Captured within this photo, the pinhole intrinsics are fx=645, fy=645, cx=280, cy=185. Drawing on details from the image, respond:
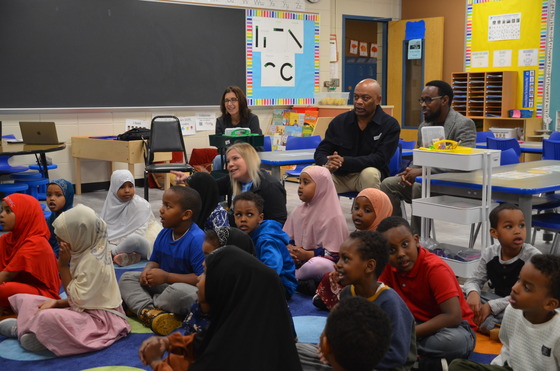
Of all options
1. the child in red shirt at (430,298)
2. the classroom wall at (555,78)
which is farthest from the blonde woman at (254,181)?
the classroom wall at (555,78)

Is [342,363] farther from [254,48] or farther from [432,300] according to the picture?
[254,48]

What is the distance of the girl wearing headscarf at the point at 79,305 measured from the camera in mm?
2898

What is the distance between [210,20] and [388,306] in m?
6.85

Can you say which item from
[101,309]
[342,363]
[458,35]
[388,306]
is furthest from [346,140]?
[458,35]

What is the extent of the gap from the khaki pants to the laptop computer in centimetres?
286

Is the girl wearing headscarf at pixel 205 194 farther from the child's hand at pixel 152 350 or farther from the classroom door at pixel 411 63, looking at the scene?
the classroom door at pixel 411 63

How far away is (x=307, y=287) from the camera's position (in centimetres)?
377

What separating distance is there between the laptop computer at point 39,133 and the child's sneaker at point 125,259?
2.20 meters

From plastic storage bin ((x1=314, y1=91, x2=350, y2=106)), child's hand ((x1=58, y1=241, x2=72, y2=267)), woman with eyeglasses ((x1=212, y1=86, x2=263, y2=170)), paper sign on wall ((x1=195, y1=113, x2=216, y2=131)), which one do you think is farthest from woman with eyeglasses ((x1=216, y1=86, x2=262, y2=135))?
child's hand ((x1=58, y1=241, x2=72, y2=267))

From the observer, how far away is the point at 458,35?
31.8 feet

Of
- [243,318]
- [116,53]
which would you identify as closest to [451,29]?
[116,53]

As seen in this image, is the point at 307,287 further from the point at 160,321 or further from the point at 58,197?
the point at 58,197

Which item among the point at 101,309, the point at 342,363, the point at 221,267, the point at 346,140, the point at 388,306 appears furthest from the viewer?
the point at 346,140

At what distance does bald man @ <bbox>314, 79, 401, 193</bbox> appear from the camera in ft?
16.1
